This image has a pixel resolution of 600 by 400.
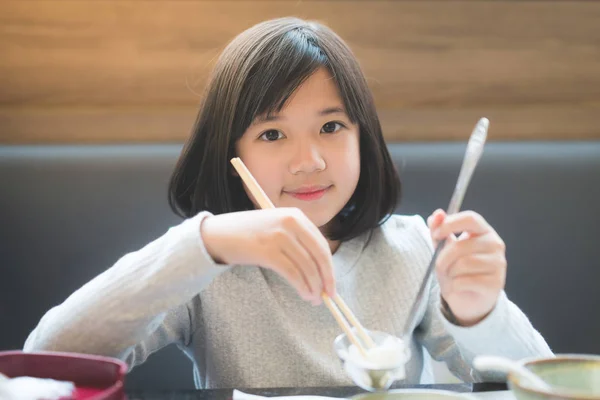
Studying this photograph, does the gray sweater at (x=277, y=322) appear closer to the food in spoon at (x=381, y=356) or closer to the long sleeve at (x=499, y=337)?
the long sleeve at (x=499, y=337)

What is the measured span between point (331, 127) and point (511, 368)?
45cm

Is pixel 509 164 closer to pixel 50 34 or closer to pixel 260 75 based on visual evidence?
pixel 260 75

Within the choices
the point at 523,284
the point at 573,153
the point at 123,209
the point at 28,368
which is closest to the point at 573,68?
the point at 573,153

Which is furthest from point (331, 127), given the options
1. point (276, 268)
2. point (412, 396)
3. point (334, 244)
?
point (412, 396)

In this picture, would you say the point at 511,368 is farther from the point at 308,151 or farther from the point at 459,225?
the point at 308,151

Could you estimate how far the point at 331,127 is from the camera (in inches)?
38.3

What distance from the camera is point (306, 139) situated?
93 cm

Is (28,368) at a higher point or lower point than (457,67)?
lower

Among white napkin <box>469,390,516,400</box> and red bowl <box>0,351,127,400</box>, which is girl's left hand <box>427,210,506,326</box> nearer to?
white napkin <box>469,390,516,400</box>

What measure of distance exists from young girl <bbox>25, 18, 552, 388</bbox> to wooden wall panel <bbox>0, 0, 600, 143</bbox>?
0.36m

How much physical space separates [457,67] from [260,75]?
0.61 meters

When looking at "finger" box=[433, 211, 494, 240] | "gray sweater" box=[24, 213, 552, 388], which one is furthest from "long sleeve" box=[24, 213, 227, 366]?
"finger" box=[433, 211, 494, 240]

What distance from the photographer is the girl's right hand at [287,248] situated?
2.29ft

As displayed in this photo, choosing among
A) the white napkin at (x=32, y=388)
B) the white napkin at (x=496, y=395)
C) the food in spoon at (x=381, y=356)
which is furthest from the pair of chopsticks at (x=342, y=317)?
the white napkin at (x=32, y=388)
